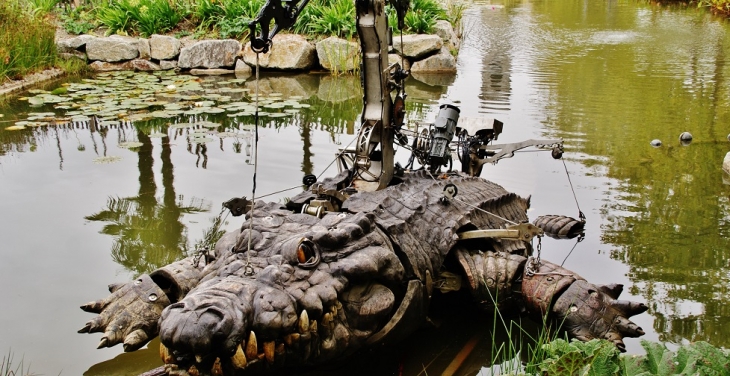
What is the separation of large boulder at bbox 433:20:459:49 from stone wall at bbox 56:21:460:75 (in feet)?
0.11

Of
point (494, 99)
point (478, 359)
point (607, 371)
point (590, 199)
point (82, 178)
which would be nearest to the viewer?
point (607, 371)

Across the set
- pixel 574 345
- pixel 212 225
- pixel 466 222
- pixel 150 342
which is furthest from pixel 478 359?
pixel 212 225

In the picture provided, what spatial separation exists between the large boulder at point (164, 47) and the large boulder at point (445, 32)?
5.51m

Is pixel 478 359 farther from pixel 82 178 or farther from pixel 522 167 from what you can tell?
pixel 82 178

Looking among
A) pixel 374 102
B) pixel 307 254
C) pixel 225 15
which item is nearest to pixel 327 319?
pixel 307 254

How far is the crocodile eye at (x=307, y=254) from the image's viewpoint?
131 inches

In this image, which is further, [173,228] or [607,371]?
[173,228]

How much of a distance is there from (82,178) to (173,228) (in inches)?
76.3

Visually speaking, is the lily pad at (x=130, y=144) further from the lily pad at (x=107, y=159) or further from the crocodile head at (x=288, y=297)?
the crocodile head at (x=288, y=297)

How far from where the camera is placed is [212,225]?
19.7 ft

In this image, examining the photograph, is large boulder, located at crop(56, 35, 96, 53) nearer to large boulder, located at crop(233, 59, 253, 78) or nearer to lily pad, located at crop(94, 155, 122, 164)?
large boulder, located at crop(233, 59, 253, 78)

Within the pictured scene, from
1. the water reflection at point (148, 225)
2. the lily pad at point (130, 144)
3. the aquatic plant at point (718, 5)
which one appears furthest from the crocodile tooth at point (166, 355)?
the aquatic plant at point (718, 5)

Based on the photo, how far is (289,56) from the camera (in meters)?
13.7

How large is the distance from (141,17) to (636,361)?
1390 centimetres
